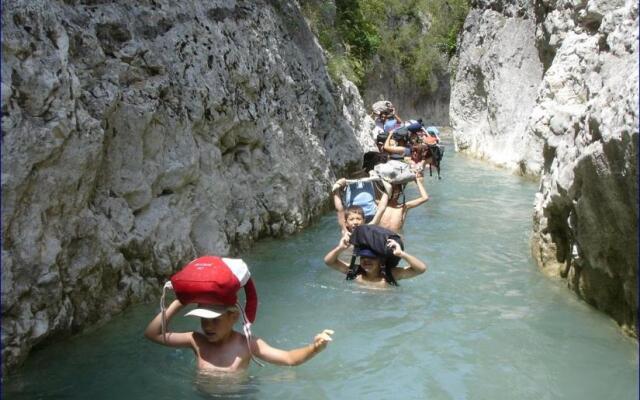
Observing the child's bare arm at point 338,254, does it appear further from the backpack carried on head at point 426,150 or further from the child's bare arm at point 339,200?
the backpack carried on head at point 426,150

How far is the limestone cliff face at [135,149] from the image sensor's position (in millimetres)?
3994

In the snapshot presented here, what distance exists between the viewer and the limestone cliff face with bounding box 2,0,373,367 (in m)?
3.99

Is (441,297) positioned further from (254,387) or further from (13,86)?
(13,86)

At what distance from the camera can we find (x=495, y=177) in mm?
15047

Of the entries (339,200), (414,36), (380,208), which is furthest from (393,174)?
(414,36)

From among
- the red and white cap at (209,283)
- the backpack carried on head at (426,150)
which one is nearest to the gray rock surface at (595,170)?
the red and white cap at (209,283)

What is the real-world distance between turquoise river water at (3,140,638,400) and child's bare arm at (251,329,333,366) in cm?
29

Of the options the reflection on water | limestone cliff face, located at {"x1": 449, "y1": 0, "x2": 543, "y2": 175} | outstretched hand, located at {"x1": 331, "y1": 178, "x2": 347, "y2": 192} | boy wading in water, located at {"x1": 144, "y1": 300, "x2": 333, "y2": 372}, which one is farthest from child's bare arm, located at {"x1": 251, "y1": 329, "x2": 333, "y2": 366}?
limestone cliff face, located at {"x1": 449, "y1": 0, "x2": 543, "y2": 175}

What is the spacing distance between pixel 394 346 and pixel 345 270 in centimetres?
116

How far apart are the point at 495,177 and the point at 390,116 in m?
4.41

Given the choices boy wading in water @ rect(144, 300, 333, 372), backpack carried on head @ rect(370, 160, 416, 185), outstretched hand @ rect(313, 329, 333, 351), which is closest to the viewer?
outstretched hand @ rect(313, 329, 333, 351)

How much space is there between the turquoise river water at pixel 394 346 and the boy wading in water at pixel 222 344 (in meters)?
0.12

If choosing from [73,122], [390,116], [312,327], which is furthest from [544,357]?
[390,116]

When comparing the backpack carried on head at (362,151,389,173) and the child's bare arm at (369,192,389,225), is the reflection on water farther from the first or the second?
the backpack carried on head at (362,151,389,173)
